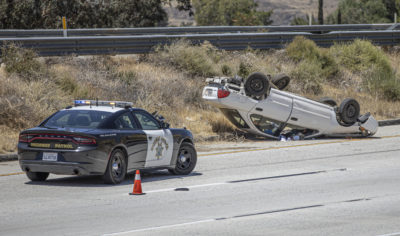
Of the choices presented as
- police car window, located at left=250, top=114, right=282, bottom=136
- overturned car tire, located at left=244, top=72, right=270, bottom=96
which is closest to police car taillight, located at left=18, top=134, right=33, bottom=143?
overturned car tire, located at left=244, top=72, right=270, bottom=96

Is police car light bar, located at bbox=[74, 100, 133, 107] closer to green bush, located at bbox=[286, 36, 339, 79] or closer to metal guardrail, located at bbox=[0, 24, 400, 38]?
metal guardrail, located at bbox=[0, 24, 400, 38]

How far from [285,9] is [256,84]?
433 feet

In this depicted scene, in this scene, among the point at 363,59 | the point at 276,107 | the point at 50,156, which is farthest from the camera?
the point at 363,59

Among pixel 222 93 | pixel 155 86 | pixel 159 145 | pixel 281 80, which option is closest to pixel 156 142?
pixel 159 145

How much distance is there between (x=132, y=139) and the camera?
41.2 feet

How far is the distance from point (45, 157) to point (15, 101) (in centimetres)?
757

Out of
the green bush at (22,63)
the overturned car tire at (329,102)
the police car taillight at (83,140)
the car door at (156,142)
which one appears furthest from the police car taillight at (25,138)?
the overturned car tire at (329,102)

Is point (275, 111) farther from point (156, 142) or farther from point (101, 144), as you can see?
point (101, 144)

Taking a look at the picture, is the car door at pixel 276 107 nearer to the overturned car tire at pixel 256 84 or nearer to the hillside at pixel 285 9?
the overturned car tire at pixel 256 84

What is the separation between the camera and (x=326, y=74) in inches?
1134

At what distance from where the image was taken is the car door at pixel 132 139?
12.5 metres

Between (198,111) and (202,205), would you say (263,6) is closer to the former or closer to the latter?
(198,111)

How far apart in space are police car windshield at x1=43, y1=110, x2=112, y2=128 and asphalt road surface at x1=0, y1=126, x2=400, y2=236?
40.9 inches

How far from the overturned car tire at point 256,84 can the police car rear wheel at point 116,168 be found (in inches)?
296
